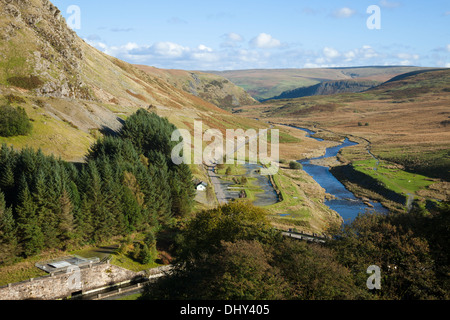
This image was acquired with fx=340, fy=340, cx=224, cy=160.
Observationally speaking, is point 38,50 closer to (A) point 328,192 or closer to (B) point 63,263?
(B) point 63,263

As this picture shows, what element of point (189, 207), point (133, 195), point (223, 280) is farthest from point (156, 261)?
point (223, 280)

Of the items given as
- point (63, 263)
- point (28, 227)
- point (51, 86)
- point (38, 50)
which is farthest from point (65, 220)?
point (38, 50)

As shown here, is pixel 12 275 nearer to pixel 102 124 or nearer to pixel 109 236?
pixel 109 236

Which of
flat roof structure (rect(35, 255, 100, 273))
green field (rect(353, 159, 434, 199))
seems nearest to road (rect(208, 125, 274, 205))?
flat roof structure (rect(35, 255, 100, 273))

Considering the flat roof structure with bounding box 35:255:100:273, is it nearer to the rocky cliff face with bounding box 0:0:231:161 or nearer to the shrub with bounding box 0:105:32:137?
the rocky cliff face with bounding box 0:0:231:161

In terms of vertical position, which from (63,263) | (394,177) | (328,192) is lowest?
(328,192)

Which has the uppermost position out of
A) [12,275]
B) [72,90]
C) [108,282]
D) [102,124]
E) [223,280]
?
[72,90]
